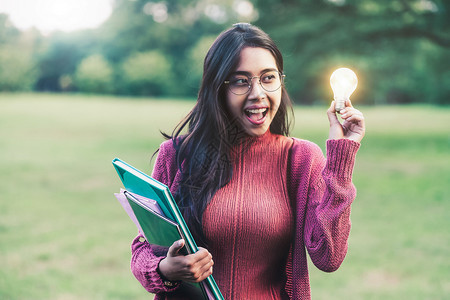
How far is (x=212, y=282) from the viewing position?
157 cm

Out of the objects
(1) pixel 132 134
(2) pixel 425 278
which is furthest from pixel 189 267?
(1) pixel 132 134

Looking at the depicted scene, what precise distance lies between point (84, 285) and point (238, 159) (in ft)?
12.1

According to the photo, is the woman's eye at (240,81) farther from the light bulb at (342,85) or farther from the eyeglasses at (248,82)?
the light bulb at (342,85)

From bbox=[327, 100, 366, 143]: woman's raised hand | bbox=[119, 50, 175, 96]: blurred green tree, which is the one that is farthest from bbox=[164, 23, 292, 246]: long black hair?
bbox=[119, 50, 175, 96]: blurred green tree

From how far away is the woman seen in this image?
1654 mm

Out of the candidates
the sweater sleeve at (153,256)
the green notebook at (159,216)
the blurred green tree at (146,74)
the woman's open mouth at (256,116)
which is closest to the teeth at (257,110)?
the woman's open mouth at (256,116)

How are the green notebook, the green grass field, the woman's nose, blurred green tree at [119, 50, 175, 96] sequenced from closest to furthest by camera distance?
the green notebook < the woman's nose < the green grass field < blurred green tree at [119, 50, 175, 96]

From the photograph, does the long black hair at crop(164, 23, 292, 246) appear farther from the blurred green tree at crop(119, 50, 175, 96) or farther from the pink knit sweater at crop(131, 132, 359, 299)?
the blurred green tree at crop(119, 50, 175, 96)

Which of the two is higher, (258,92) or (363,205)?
(258,92)

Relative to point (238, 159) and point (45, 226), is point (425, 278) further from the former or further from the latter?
point (45, 226)

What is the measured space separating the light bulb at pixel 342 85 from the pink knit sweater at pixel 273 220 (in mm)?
148

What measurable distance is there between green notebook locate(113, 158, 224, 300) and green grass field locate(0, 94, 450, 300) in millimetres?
3312

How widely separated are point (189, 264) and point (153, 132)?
1699 cm

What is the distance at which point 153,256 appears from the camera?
5.65 ft
